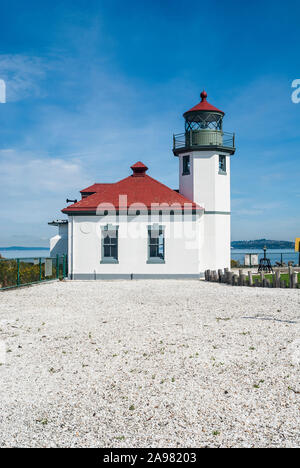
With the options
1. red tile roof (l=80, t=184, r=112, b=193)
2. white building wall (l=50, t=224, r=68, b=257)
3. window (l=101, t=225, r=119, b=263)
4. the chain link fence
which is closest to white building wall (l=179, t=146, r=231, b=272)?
window (l=101, t=225, r=119, b=263)

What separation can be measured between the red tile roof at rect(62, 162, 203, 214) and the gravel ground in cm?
1046

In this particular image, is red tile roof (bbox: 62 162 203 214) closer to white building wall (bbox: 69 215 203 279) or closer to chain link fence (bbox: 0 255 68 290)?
white building wall (bbox: 69 215 203 279)

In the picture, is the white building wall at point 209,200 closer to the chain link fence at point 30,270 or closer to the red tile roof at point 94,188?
the red tile roof at point 94,188

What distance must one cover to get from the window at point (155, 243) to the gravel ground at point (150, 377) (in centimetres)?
955

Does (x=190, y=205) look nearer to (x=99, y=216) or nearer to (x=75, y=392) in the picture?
(x=99, y=216)

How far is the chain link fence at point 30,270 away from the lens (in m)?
19.1

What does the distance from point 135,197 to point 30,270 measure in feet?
23.9

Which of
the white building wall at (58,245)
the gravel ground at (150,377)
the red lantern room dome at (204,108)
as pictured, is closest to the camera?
the gravel ground at (150,377)

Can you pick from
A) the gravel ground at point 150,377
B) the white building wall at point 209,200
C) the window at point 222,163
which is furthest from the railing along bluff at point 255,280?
the window at point 222,163

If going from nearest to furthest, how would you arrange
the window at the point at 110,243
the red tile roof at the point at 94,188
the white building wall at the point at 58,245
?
the window at the point at 110,243
the white building wall at the point at 58,245
the red tile roof at the point at 94,188

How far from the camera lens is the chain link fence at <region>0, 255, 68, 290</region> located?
19114 millimetres

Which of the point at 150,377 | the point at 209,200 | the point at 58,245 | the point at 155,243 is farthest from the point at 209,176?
the point at 150,377

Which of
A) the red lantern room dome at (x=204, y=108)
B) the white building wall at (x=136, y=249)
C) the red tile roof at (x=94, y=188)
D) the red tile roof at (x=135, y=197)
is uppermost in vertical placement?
the red lantern room dome at (x=204, y=108)
